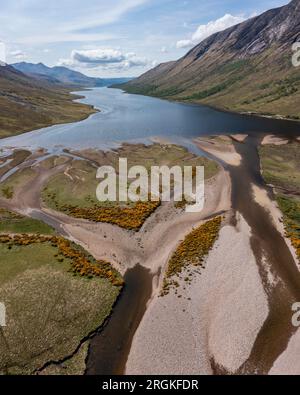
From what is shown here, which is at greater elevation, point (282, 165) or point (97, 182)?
point (282, 165)

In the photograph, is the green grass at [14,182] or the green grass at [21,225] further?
the green grass at [14,182]

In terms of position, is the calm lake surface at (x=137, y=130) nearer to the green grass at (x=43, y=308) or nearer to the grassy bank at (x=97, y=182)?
the grassy bank at (x=97, y=182)

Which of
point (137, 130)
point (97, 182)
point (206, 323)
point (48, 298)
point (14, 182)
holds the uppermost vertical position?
point (137, 130)

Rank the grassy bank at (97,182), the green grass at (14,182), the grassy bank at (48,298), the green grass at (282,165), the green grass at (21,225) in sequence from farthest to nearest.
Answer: the green grass at (282,165) → the green grass at (14,182) → the grassy bank at (97,182) → the green grass at (21,225) → the grassy bank at (48,298)

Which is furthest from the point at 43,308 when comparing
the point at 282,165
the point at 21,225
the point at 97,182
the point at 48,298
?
the point at 282,165

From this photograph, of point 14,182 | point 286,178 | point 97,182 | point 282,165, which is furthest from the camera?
point 282,165

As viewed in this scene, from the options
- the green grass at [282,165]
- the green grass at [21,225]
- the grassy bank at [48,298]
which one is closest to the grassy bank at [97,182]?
the green grass at [21,225]

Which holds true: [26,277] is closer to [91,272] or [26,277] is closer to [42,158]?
[91,272]

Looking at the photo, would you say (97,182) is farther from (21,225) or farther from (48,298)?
Result: (48,298)
